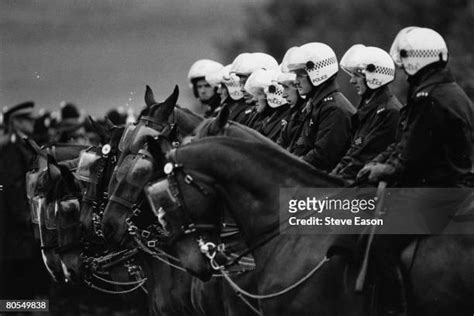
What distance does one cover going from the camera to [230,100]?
13695 millimetres

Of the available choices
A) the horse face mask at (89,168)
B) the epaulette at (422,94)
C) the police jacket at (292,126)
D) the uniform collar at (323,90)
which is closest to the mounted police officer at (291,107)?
the police jacket at (292,126)

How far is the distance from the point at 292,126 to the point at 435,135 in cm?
327

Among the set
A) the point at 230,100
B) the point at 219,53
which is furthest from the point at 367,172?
the point at 219,53

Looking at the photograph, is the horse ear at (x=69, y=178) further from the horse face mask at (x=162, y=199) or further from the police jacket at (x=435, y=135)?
Result: the police jacket at (x=435, y=135)

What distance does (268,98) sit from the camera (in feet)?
40.8

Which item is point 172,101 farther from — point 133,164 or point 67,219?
point 67,219

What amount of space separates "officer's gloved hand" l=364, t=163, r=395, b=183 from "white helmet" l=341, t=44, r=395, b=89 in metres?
1.87

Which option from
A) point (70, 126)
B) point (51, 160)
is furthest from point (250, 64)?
point (70, 126)

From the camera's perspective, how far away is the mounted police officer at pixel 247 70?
515 inches

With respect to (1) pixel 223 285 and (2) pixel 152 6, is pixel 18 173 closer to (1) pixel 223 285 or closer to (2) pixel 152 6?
(2) pixel 152 6

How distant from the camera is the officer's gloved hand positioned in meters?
8.70

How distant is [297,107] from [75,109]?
6648 mm

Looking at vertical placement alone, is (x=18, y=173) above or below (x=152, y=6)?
below

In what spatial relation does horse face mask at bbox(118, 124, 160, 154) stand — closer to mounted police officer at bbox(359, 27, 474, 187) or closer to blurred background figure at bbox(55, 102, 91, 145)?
mounted police officer at bbox(359, 27, 474, 187)
